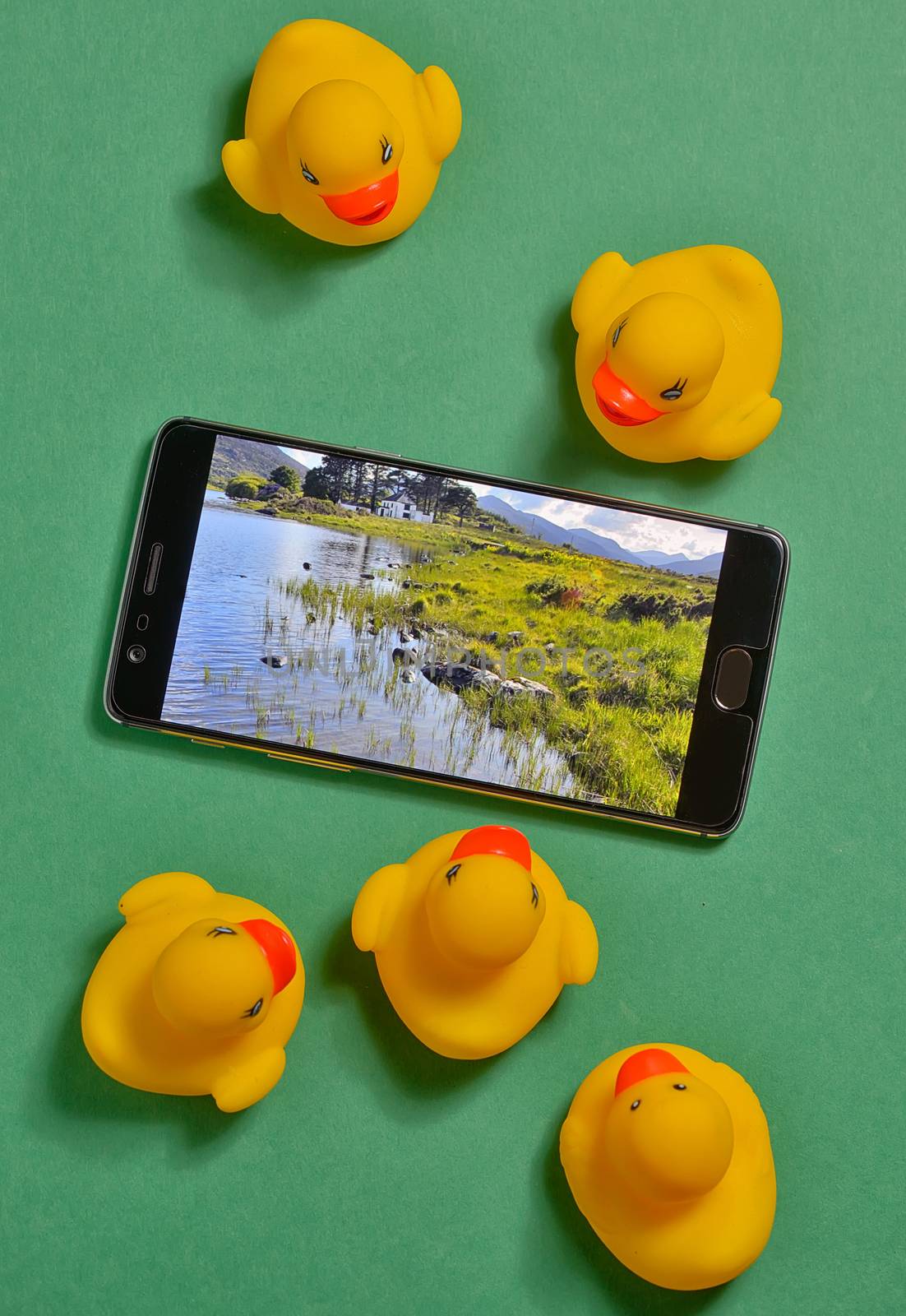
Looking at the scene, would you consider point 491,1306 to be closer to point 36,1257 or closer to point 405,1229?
point 405,1229

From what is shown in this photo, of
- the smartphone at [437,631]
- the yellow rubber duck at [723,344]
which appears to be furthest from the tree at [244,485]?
the yellow rubber duck at [723,344]

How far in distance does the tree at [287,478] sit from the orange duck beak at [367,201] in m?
0.19

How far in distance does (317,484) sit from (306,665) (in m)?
0.14

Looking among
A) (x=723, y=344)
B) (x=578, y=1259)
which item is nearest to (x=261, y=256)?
(x=723, y=344)

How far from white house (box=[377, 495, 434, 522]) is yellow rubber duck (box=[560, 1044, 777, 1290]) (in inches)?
17.1

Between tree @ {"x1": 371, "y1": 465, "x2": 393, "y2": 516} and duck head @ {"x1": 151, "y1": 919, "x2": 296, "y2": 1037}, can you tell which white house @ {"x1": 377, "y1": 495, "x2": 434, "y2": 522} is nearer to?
tree @ {"x1": 371, "y1": 465, "x2": 393, "y2": 516}

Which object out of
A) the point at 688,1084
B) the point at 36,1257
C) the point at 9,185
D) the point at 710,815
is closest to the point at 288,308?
the point at 9,185

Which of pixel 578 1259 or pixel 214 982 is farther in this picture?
pixel 578 1259

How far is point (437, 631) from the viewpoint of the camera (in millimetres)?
757

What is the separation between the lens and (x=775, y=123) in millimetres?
826

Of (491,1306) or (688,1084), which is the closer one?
(688,1084)

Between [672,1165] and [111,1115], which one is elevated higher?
[672,1165]

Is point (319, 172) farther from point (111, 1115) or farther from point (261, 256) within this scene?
point (111, 1115)

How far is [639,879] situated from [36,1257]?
1.85ft
